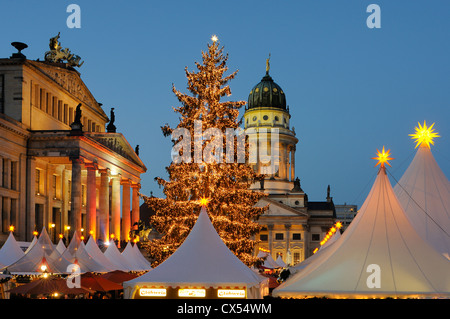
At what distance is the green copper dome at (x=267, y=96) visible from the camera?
13175cm

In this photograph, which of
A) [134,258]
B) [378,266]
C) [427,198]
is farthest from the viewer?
[134,258]

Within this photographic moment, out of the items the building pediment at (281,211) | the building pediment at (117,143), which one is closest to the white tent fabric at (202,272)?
the building pediment at (117,143)

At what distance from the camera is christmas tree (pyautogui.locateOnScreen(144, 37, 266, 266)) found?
29.7 m

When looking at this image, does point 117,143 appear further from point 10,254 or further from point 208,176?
Answer: point 208,176

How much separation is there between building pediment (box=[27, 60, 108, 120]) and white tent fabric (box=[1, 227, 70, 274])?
25.3 meters

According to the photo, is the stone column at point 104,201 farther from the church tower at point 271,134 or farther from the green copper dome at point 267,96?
the green copper dome at point 267,96

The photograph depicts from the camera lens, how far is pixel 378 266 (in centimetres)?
1895

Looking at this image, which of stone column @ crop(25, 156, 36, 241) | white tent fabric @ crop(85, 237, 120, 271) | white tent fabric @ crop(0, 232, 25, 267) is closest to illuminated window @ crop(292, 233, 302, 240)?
stone column @ crop(25, 156, 36, 241)

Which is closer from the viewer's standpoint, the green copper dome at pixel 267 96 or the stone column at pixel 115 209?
the stone column at pixel 115 209

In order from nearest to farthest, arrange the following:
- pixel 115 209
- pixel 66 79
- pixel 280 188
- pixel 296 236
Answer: pixel 66 79 < pixel 115 209 < pixel 296 236 < pixel 280 188

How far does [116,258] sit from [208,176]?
1218 cm

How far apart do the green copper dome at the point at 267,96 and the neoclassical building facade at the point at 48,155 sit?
6989cm

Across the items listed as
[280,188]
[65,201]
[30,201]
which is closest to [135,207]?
[65,201]

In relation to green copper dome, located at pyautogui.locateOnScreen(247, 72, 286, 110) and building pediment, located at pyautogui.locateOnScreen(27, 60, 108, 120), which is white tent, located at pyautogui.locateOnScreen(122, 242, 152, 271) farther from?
green copper dome, located at pyautogui.locateOnScreen(247, 72, 286, 110)
